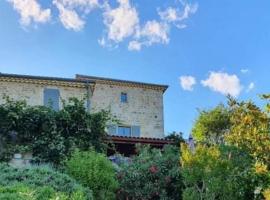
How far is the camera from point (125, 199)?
1389 centimetres

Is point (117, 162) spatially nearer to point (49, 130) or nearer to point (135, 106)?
point (49, 130)

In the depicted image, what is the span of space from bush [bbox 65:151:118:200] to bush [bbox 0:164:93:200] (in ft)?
4.32

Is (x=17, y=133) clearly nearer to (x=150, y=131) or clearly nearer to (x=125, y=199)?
(x=125, y=199)

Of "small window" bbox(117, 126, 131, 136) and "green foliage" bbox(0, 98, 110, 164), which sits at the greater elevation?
"small window" bbox(117, 126, 131, 136)

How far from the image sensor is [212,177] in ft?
39.5

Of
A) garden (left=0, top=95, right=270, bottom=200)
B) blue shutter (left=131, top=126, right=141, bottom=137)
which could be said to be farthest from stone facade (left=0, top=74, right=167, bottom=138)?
garden (left=0, top=95, right=270, bottom=200)

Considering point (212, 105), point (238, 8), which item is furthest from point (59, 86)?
point (238, 8)

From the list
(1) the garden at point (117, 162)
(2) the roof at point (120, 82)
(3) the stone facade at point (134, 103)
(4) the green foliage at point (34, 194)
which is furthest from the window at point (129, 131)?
(4) the green foliage at point (34, 194)

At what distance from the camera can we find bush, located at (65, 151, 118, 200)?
1280 centimetres

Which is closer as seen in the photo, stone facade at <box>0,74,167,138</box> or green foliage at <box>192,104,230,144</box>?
green foliage at <box>192,104,230,144</box>

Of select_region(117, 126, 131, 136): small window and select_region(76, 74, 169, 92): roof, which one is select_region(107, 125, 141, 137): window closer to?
select_region(117, 126, 131, 136): small window

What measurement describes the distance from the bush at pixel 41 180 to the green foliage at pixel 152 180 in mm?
2850

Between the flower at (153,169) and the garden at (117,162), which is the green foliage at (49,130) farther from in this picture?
the flower at (153,169)

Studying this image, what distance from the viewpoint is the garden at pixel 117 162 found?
37.4ft
